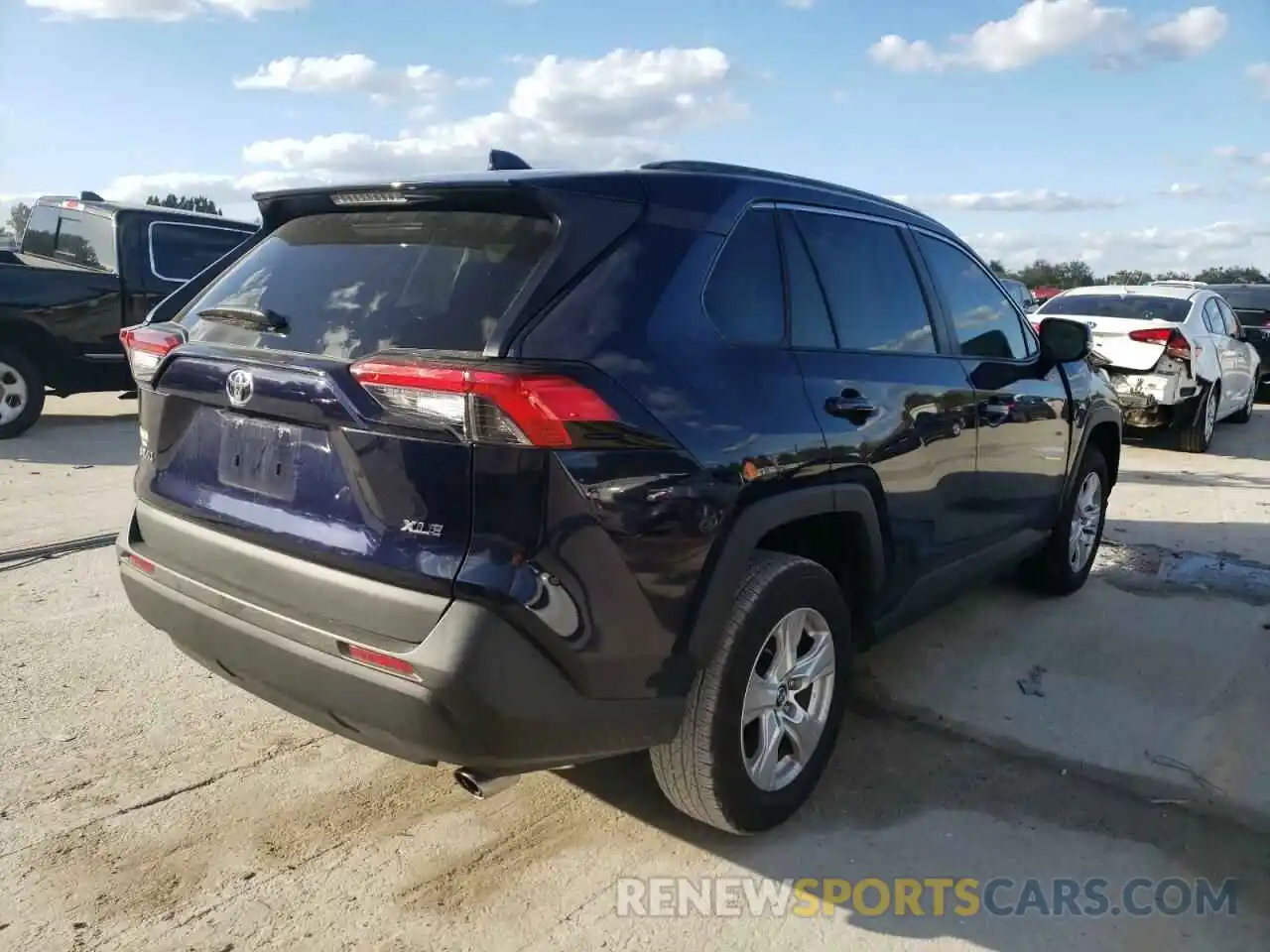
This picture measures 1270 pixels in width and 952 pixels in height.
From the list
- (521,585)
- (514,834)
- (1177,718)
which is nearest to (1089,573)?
(1177,718)

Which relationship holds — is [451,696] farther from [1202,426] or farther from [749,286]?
[1202,426]

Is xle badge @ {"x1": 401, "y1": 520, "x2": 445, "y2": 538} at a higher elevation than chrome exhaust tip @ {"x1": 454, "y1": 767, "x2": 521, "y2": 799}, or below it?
higher

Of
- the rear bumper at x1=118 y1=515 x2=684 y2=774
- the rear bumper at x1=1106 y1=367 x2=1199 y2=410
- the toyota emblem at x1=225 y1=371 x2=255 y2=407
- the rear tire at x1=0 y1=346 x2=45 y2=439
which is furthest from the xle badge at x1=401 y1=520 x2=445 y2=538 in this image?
the rear bumper at x1=1106 y1=367 x2=1199 y2=410

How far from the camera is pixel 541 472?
219cm

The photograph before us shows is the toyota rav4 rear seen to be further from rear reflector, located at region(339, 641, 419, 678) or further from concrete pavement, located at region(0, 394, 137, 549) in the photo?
concrete pavement, located at region(0, 394, 137, 549)

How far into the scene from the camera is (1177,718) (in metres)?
3.81

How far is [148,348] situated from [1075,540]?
4.35 metres

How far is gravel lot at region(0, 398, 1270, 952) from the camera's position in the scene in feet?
8.30

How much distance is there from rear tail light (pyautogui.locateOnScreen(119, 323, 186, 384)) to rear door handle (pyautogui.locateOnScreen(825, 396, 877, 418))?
1.87 m

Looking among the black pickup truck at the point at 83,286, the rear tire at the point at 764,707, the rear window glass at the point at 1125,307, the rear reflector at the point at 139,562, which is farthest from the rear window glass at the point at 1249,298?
the rear reflector at the point at 139,562

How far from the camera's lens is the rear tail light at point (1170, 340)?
30.8ft

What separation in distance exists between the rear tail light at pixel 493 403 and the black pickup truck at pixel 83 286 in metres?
7.32

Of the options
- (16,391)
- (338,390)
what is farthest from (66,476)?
(338,390)

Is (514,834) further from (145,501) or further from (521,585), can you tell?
(145,501)
